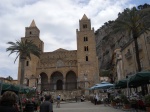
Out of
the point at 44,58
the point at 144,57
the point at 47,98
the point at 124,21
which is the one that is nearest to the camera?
the point at 47,98

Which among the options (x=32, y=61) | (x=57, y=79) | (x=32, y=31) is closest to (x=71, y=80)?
(x=57, y=79)

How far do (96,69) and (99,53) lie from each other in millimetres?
37671

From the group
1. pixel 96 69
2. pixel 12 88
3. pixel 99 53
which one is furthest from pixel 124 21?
pixel 99 53

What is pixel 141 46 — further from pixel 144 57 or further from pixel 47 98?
pixel 47 98

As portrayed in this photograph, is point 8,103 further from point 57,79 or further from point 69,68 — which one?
point 57,79

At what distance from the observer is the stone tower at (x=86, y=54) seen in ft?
179

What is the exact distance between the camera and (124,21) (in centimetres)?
2116

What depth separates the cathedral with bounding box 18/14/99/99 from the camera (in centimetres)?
5531

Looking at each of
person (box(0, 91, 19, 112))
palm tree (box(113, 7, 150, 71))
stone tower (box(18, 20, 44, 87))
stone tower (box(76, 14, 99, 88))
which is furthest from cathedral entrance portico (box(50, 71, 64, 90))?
person (box(0, 91, 19, 112))

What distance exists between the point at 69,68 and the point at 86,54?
21.6 ft

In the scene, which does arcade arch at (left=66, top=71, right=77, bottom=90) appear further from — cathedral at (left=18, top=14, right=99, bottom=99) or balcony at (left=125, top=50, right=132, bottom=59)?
balcony at (left=125, top=50, right=132, bottom=59)

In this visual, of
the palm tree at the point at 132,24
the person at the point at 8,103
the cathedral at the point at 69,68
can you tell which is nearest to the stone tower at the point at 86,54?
the cathedral at the point at 69,68

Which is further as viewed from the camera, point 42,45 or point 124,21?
point 42,45

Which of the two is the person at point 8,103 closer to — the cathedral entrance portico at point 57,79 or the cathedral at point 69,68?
the cathedral at point 69,68
